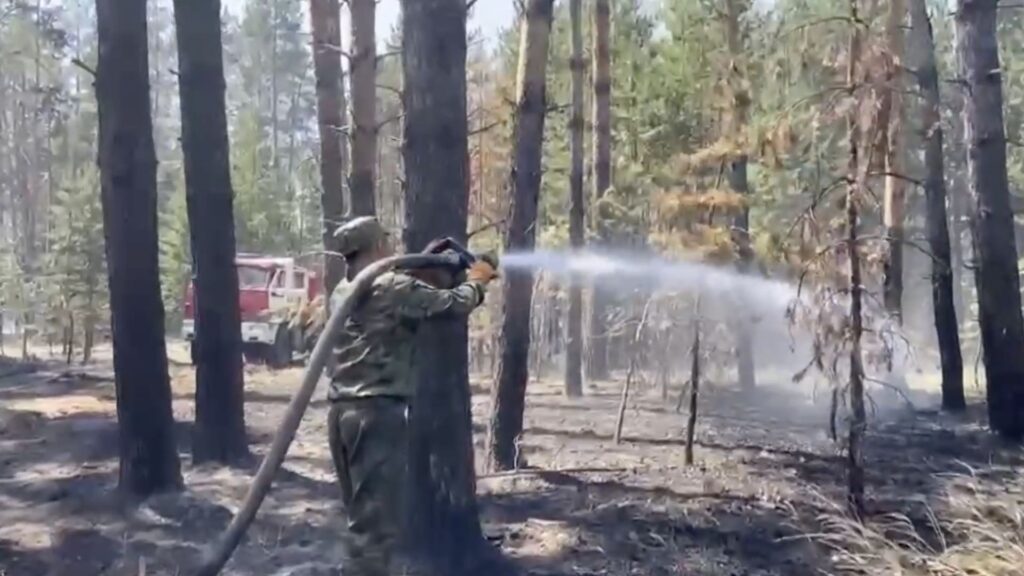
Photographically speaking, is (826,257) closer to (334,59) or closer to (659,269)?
(659,269)

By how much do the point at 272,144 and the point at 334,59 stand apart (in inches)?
1688

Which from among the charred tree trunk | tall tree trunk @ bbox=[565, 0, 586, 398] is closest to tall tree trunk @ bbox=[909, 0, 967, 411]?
tall tree trunk @ bbox=[565, 0, 586, 398]

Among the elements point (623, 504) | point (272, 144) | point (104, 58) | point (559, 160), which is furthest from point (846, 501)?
point (272, 144)

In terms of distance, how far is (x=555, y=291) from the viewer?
94.5 feet

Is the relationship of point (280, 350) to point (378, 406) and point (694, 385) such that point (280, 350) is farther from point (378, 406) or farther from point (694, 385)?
point (378, 406)

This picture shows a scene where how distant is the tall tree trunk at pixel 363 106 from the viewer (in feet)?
54.7

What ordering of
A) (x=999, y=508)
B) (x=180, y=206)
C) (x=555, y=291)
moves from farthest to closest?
(x=180, y=206) < (x=555, y=291) < (x=999, y=508)

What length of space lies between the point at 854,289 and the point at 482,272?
410cm

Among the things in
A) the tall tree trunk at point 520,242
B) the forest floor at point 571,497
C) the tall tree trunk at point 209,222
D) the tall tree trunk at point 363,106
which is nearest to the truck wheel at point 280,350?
the forest floor at point 571,497

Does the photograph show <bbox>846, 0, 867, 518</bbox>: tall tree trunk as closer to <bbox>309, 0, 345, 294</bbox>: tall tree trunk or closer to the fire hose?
the fire hose

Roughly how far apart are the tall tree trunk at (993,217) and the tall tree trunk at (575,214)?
867 centimetres

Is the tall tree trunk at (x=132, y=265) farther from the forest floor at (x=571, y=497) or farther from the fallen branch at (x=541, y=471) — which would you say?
the fallen branch at (x=541, y=471)

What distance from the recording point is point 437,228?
8.20 m

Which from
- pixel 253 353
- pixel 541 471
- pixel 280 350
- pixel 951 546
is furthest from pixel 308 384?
pixel 253 353
